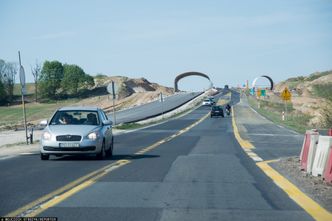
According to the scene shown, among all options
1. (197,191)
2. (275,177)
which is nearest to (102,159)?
(275,177)

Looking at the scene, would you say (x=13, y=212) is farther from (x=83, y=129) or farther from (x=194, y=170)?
(x=83, y=129)

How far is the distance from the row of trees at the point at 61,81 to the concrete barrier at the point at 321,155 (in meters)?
143

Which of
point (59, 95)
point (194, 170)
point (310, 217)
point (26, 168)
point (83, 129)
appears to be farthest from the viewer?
point (59, 95)

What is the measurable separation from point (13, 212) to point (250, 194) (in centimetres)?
414

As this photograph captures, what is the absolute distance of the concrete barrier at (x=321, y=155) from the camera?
12588 mm

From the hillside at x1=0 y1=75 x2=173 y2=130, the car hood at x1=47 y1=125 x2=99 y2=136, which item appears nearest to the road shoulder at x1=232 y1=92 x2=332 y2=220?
the car hood at x1=47 y1=125 x2=99 y2=136

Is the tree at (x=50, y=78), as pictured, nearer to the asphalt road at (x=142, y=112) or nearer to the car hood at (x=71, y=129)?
the asphalt road at (x=142, y=112)

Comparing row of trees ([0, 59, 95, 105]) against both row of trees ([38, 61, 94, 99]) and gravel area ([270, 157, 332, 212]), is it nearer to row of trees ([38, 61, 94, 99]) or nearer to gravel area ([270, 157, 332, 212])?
row of trees ([38, 61, 94, 99])

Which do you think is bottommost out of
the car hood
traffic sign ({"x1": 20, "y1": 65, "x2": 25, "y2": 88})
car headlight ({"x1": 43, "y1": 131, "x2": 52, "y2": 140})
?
car headlight ({"x1": 43, "y1": 131, "x2": 52, "y2": 140})

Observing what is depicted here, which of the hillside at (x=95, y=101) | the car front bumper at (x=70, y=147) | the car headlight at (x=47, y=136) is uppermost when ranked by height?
the car headlight at (x=47, y=136)

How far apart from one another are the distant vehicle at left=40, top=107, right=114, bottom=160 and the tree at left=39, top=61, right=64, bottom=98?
136138 mm

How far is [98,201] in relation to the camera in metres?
9.84

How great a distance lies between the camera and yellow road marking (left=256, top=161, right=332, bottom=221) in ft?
28.5

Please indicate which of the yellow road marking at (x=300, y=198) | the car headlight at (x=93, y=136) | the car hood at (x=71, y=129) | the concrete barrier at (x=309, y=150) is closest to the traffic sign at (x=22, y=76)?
the car hood at (x=71, y=129)
